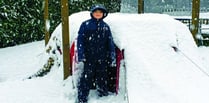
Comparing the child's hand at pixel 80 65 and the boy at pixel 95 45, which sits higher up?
the boy at pixel 95 45

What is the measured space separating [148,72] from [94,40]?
0.89 meters

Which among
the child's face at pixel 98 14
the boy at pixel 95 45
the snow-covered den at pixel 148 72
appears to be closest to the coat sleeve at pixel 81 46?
the boy at pixel 95 45

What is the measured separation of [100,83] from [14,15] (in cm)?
759

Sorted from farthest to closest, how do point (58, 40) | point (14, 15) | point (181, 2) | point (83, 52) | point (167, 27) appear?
point (181, 2), point (14, 15), point (58, 40), point (167, 27), point (83, 52)

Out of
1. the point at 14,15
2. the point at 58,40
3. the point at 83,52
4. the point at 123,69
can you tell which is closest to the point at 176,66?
the point at 123,69

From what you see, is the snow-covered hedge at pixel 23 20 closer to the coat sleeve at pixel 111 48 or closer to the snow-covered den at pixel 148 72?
the snow-covered den at pixel 148 72

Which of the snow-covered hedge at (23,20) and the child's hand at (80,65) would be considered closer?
the child's hand at (80,65)

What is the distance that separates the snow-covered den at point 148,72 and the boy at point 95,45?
228 millimetres

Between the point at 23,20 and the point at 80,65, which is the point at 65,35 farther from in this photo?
the point at 23,20

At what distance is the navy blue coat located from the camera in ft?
19.4

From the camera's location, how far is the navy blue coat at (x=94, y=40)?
590 centimetres

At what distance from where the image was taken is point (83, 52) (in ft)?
19.2

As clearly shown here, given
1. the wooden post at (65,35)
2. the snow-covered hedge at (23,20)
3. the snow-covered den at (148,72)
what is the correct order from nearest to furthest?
1. the snow-covered den at (148,72)
2. the wooden post at (65,35)
3. the snow-covered hedge at (23,20)

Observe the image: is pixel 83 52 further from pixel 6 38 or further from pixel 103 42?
pixel 6 38
